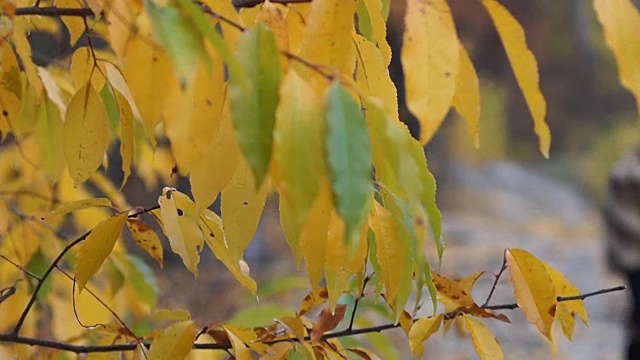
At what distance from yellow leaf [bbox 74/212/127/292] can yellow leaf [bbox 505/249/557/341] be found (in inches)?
9.7

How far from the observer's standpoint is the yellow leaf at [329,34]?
1.25ft

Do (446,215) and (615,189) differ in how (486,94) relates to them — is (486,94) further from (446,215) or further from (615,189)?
(615,189)

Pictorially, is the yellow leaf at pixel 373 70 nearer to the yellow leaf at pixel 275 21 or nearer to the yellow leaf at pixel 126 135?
the yellow leaf at pixel 275 21

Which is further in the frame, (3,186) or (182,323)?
(3,186)

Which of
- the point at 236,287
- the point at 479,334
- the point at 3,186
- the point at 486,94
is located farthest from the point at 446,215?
the point at 479,334

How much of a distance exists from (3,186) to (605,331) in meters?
2.59

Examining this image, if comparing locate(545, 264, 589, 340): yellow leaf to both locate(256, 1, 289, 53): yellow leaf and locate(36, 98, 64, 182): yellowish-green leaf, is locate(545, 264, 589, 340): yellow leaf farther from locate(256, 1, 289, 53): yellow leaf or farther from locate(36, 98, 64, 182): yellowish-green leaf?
locate(36, 98, 64, 182): yellowish-green leaf

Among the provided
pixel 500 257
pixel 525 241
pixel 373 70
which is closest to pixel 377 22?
pixel 373 70

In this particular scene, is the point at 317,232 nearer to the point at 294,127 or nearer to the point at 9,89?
the point at 294,127

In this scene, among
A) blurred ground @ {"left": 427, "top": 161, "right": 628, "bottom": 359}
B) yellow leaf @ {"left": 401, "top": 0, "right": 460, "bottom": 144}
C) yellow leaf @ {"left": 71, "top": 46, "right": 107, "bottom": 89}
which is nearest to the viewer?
yellow leaf @ {"left": 401, "top": 0, "right": 460, "bottom": 144}

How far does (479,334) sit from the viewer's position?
1.78 feet

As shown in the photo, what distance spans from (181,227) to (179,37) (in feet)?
0.81

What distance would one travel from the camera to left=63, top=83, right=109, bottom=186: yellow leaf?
1.66ft

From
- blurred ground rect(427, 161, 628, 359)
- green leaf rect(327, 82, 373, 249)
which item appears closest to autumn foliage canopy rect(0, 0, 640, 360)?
green leaf rect(327, 82, 373, 249)
